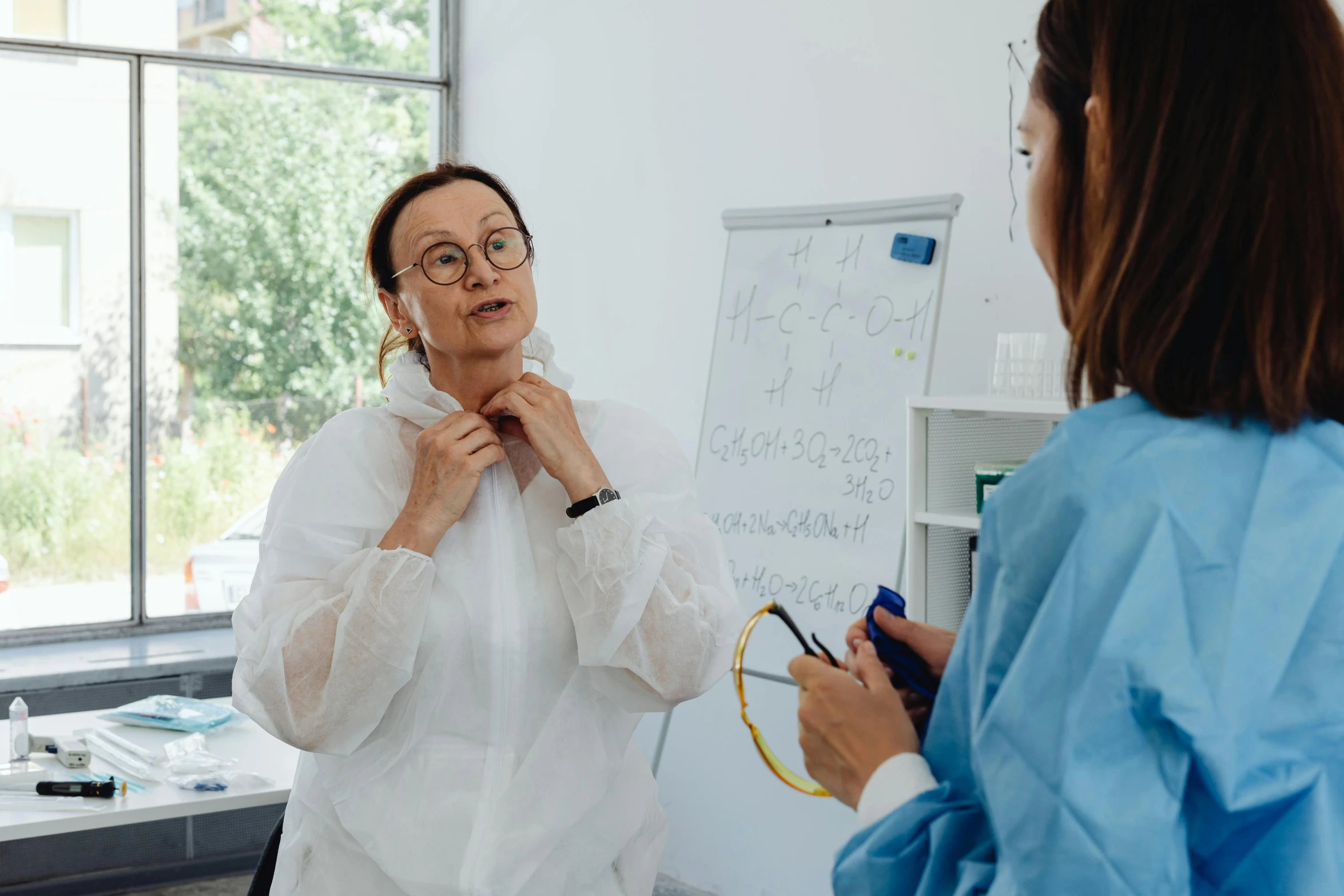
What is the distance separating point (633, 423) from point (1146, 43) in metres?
1.03

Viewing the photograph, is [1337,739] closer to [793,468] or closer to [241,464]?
[793,468]

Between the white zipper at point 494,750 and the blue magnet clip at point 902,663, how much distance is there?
572 mm

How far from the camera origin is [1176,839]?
71 centimetres

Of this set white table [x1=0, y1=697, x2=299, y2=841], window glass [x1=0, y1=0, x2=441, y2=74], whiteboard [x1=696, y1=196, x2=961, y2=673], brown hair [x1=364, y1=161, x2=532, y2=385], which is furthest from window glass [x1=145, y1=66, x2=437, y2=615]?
brown hair [x1=364, y1=161, x2=532, y2=385]

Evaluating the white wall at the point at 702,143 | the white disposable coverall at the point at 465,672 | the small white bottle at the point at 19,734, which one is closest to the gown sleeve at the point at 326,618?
the white disposable coverall at the point at 465,672

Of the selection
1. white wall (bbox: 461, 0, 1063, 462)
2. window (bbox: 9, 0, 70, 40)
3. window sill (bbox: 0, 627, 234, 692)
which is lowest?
window sill (bbox: 0, 627, 234, 692)

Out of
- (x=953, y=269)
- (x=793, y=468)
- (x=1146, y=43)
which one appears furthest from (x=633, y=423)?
(x=953, y=269)

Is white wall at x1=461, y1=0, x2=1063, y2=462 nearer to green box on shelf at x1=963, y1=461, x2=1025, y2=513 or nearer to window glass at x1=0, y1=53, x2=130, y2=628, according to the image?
green box on shelf at x1=963, y1=461, x2=1025, y2=513

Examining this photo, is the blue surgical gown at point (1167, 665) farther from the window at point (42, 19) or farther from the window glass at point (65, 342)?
the window at point (42, 19)

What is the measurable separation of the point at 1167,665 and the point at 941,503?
6.09ft

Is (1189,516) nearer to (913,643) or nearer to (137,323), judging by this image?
(913,643)

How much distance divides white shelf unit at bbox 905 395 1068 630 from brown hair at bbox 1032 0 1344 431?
1665mm

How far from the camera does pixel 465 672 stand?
4.83 ft

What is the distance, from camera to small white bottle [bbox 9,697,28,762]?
231cm
